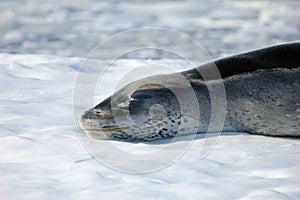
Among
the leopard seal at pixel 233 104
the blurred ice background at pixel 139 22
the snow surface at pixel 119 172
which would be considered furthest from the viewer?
the blurred ice background at pixel 139 22

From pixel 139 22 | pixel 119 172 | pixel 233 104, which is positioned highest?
pixel 139 22

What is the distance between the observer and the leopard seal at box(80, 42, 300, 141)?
3027mm

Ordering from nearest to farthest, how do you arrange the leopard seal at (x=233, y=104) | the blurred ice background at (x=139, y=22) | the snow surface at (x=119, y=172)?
the snow surface at (x=119, y=172) → the leopard seal at (x=233, y=104) → the blurred ice background at (x=139, y=22)

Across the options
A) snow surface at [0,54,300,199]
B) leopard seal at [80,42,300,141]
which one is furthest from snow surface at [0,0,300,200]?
leopard seal at [80,42,300,141]

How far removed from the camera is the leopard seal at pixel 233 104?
3.03m

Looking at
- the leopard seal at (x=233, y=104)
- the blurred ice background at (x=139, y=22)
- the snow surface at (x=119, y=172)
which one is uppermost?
the blurred ice background at (x=139, y=22)

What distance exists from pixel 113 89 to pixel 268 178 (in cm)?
204

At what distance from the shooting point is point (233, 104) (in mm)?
3178

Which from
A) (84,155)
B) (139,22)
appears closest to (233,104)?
(84,155)

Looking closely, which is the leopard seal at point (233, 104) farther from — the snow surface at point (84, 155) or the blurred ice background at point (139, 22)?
the blurred ice background at point (139, 22)

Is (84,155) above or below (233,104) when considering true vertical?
below

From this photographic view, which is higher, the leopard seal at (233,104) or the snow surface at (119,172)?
the leopard seal at (233,104)

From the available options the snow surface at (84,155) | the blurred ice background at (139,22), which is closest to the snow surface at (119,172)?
the snow surface at (84,155)

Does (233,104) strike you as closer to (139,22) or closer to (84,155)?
(84,155)
